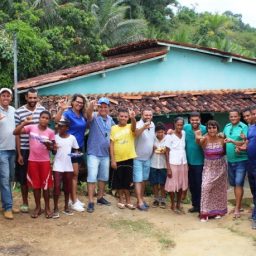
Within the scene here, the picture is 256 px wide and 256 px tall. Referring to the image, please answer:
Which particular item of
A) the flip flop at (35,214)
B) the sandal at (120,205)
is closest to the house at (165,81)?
the sandal at (120,205)

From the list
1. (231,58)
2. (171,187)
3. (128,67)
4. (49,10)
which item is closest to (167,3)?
(49,10)

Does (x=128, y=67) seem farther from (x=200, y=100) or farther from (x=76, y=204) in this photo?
(x=76, y=204)

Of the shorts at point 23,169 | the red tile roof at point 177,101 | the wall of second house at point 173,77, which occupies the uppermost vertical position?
the wall of second house at point 173,77

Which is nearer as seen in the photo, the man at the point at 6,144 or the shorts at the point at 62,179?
the man at the point at 6,144

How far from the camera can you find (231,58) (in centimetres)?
1387

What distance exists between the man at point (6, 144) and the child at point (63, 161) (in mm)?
634

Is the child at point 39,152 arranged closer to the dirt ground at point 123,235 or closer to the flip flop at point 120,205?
the dirt ground at point 123,235

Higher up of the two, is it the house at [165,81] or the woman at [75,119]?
the house at [165,81]

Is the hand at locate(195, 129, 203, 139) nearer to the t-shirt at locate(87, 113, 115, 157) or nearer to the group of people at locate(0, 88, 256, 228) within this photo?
the group of people at locate(0, 88, 256, 228)

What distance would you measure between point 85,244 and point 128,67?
7.35 m

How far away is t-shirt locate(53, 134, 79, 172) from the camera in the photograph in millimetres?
6324

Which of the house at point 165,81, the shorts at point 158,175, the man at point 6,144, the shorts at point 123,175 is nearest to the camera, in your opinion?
the man at point 6,144

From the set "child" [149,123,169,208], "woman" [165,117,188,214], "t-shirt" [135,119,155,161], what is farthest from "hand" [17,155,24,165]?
"woman" [165,117,188,214]

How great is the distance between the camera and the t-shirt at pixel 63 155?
249 inches
